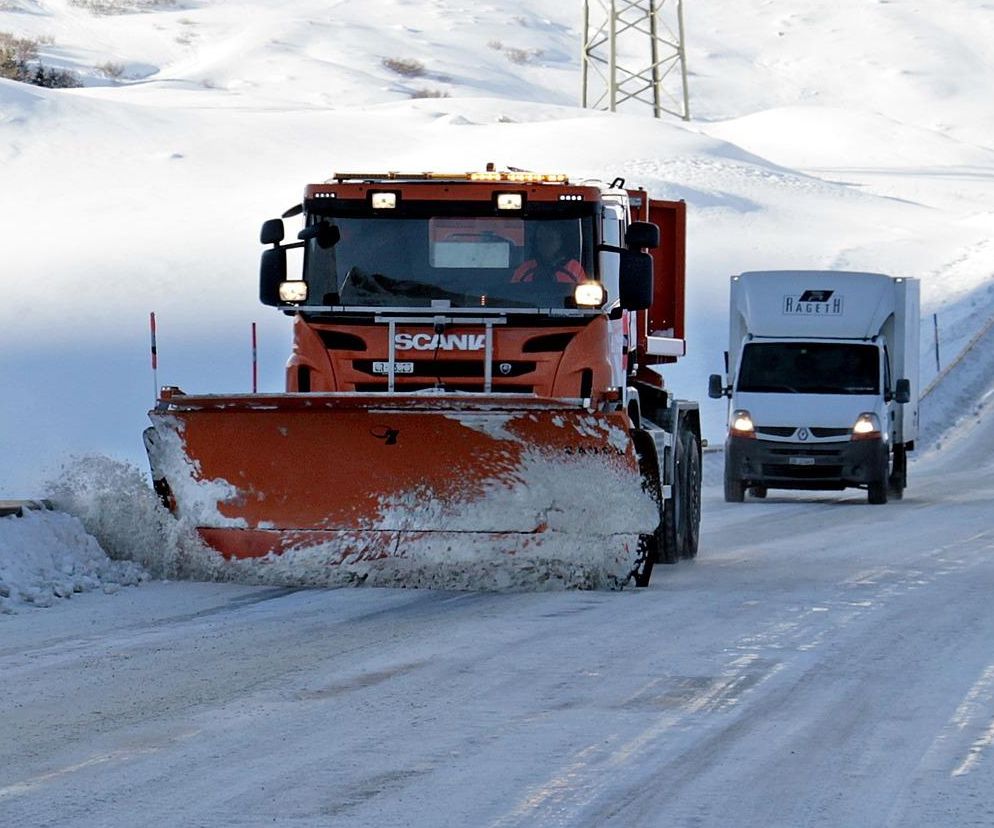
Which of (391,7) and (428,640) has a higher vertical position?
(391,7)

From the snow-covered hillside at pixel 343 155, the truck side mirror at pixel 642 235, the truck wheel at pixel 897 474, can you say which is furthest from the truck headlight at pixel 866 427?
the truck side mirror at pixel 642 235

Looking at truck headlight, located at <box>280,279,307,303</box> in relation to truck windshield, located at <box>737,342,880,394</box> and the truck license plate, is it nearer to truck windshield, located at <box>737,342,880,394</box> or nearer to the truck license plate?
the truck license plate

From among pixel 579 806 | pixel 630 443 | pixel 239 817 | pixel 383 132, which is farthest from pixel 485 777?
pixel 383 132

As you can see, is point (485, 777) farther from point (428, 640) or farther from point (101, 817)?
point (428, 640)

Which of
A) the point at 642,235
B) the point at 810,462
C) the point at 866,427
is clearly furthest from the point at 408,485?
the point at 866,427

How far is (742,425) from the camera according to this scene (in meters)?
22.2

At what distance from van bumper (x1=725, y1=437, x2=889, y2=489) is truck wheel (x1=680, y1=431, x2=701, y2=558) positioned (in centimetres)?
684

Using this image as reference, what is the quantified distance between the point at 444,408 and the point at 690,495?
403 cm

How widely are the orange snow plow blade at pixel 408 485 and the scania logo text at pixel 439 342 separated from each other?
3.20 ft

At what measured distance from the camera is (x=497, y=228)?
40.8 feet

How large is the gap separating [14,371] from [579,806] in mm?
25408

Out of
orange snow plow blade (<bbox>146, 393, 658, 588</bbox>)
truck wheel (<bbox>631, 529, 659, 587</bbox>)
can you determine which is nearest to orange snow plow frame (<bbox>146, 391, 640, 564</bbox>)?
orange snow plow blade (<bbox>146, 393, 658, 588</bbox>)

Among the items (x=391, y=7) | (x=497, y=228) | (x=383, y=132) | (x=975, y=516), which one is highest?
(x=391, y=7)

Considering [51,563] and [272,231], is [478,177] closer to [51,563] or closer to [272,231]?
[272,231]
